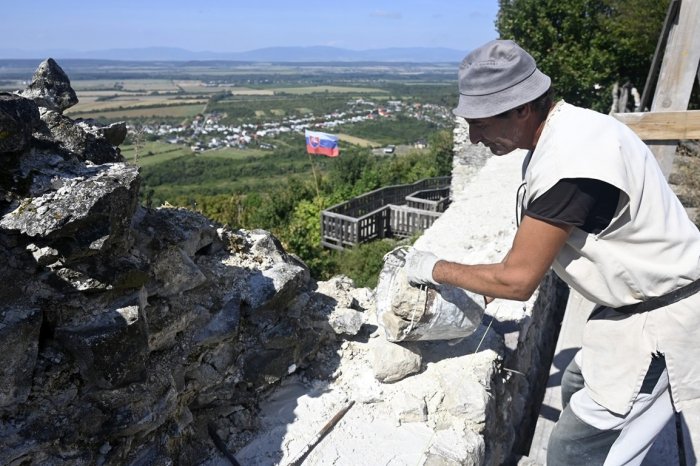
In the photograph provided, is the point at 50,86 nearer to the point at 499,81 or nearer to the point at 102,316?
the point at 102,316

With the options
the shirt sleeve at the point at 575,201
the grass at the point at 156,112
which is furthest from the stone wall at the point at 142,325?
the grass at the point at 156,112

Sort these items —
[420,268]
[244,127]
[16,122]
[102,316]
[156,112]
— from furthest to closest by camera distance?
[156,112] < [244,127] < [420,268] < [102,316] < [16,122]

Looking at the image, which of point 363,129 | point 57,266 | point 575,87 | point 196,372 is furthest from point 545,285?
point 363,129

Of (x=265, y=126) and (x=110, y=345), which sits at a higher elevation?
(x=110, y=345)

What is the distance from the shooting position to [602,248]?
178 centimetres

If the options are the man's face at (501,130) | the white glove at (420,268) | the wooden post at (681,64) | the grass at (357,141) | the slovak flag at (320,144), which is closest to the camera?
the man's face at (501,130)

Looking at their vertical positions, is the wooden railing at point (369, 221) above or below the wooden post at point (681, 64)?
below

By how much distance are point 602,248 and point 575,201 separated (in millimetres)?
225

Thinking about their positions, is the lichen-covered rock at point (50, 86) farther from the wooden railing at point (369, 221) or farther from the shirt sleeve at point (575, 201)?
the wooden railing at point (369, 221)

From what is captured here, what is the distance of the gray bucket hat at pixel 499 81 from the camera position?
183 centimetres

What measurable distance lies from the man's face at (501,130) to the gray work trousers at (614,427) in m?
0.91

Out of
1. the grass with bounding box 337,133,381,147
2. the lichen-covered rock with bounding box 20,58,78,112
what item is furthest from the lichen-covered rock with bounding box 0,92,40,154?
the grass with bounding box 337,133,381,147

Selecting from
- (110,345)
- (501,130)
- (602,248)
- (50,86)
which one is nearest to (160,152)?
(50,86)

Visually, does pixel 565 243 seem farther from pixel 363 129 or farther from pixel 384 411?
pixel 363 129
